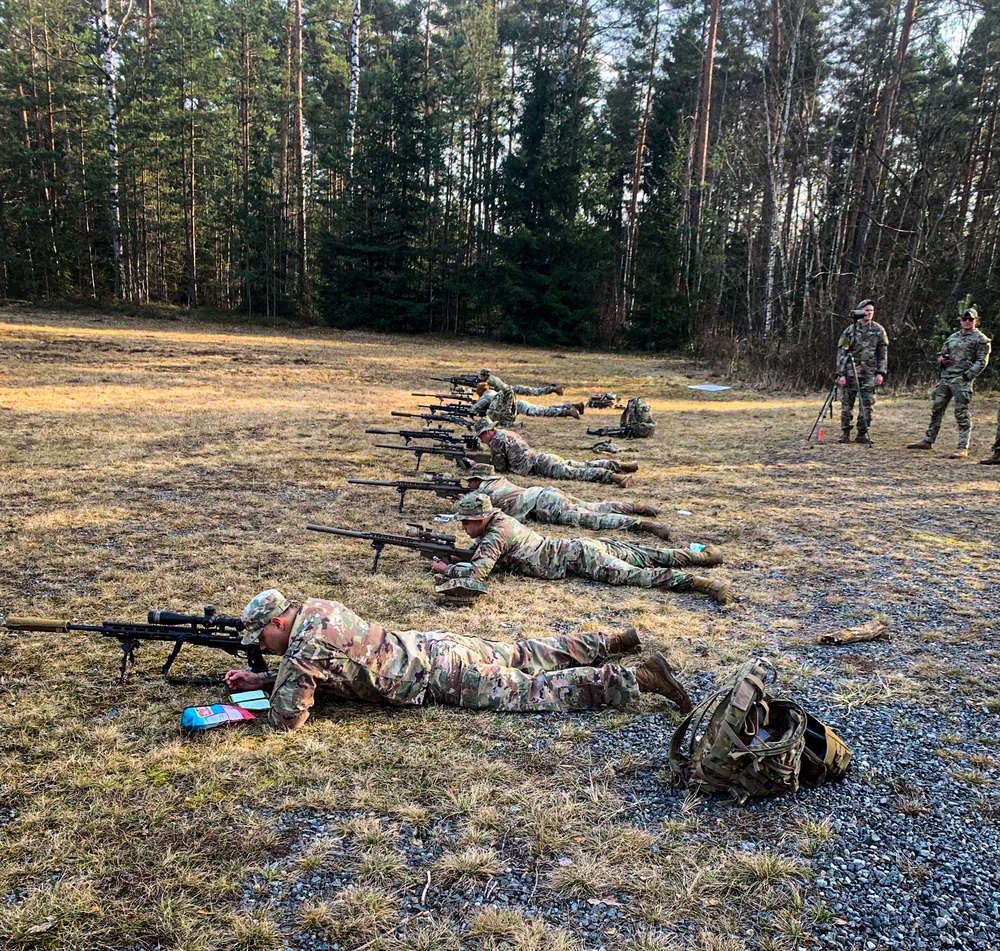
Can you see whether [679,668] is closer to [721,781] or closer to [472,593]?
[721,781]

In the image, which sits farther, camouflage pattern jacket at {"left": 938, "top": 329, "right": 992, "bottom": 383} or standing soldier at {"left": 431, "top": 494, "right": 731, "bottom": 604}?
camouflage pattern jacket at {"left": 938, "top": 329, "right": 992, "bottom": 383}

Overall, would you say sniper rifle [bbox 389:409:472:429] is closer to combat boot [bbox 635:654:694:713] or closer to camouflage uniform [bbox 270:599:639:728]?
camouflage uniform [bbox 270:599:639:728]

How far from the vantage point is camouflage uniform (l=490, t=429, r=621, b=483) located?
→ 9.69 m

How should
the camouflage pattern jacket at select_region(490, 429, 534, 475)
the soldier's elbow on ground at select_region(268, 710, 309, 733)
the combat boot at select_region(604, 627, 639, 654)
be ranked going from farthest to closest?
the camouflage pattern jacket at select_region(490, 429, 534, 475)
the combat boot at select_region(604, 627, 639, 654)
the soldier's elbow on ground at select_region(268, 710, 309, 733)

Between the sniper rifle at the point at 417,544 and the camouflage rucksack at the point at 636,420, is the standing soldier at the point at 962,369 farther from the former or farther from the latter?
the sniper rifle at the point at 417,544

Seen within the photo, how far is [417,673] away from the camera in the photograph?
3971mm

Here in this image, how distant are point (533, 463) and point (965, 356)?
22.0 ft

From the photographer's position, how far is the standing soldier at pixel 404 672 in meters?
3.75

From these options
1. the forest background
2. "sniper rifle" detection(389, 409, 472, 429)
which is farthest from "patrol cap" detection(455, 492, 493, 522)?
the forest background

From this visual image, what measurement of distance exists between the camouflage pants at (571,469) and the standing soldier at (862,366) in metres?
4.89

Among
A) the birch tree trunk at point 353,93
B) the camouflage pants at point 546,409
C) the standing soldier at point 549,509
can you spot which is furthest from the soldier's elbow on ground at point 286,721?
the birch tree trunk at point 353,93

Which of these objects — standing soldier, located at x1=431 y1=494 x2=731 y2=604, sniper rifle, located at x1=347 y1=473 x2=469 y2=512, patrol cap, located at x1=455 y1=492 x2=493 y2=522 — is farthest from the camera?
sniper rifle, located at x1=347 y1=473 x2=469 y2=512

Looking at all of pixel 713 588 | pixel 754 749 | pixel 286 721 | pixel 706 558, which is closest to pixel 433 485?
pixel 706 558

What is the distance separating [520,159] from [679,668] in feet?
101
